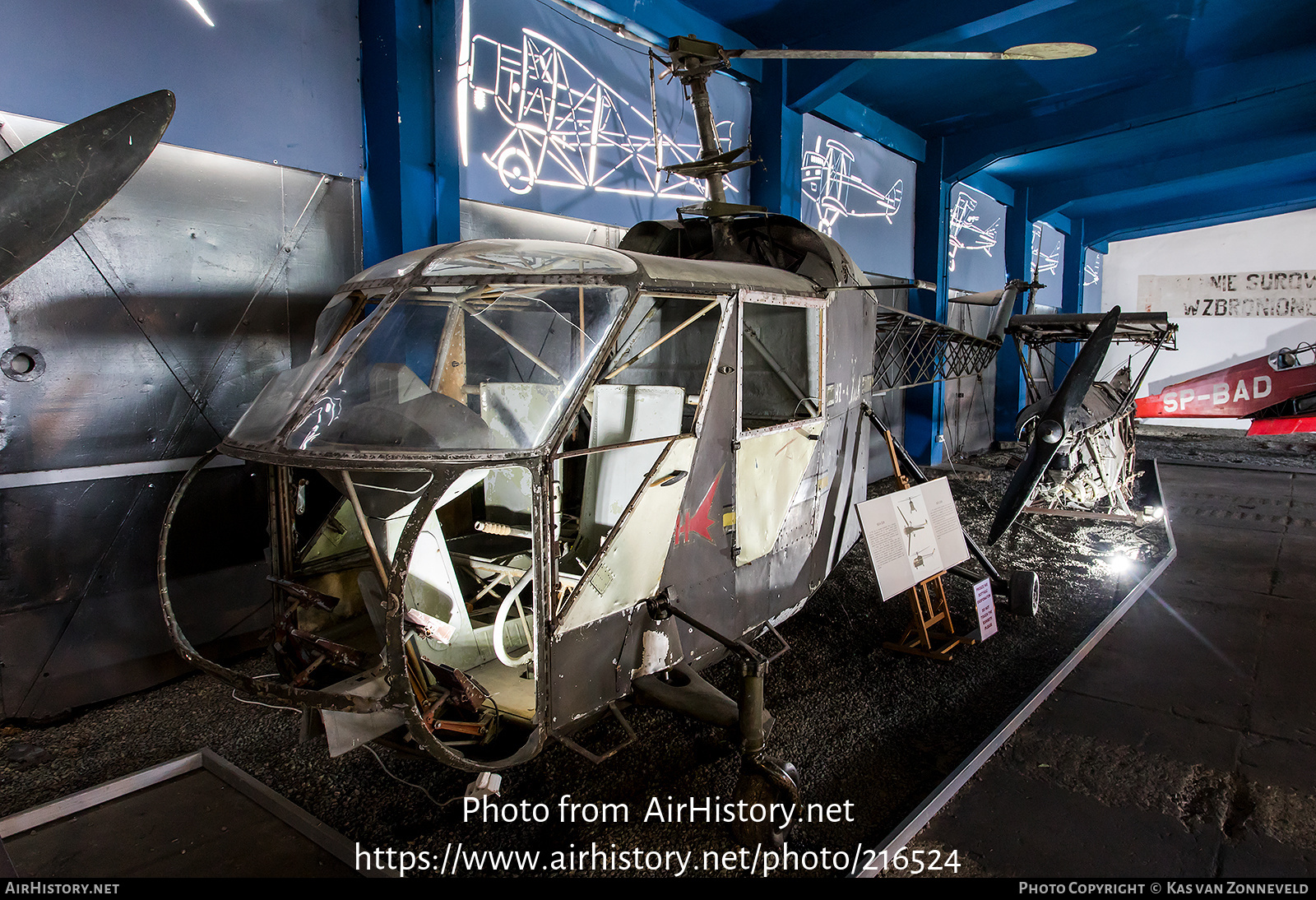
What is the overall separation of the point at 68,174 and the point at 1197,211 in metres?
19.8

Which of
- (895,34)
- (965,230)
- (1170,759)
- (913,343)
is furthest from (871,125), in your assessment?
(1170,759)

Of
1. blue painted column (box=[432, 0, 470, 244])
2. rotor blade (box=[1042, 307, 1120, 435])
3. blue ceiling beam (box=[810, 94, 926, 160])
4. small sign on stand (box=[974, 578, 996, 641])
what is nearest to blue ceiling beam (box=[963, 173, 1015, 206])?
blue ceiling beam (box=[810, 94, 926, 160])

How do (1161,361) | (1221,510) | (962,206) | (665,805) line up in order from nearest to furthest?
1. (665,805)
2. (1221,510)
3. (962,206)
4. (1161,361)

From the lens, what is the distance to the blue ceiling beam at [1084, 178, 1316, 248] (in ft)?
49.0

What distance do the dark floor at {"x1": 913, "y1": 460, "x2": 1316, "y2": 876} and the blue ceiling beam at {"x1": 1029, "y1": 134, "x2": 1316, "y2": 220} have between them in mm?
10194

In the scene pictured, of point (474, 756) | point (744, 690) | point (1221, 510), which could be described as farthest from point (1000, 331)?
point (474, 756)

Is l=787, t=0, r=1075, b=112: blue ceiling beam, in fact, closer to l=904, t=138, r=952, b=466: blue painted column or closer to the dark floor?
l=904, t=138, r=952, b=466: blue painted column

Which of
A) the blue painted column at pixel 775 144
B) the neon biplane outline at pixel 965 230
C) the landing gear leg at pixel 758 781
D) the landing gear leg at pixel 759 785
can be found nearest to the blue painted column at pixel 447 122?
the landing gear leg at pixel 758 781

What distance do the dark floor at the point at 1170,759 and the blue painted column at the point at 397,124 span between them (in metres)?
4.63

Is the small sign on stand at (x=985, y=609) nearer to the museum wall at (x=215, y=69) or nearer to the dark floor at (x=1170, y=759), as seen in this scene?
the dark floor at (x=1170, y=759)

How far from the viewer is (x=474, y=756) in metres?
2.79

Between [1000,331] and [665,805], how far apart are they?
741 centimetres

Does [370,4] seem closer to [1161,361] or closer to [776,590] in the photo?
[776,590]

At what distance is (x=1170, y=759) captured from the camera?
332 centimetres
